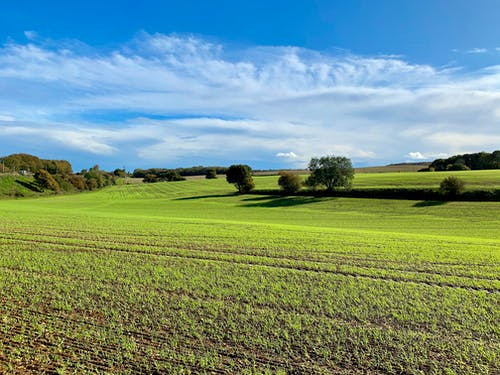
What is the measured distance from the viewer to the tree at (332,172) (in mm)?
58062

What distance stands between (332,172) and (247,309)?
53.6 meters

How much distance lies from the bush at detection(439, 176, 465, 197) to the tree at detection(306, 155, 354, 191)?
15.5m

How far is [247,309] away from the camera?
23.8 ft

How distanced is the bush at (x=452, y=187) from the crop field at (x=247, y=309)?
40.0 m

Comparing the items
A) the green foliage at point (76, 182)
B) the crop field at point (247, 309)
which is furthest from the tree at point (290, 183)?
the green foliage at point (76, 182)

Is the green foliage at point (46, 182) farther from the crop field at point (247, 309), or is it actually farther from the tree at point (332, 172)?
the crop field at point (247, 309)

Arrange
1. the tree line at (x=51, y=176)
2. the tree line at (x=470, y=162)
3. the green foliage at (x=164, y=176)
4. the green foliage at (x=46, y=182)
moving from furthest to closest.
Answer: the green foliage at (x=164, y=176) < the tree line at (x=470, y=162) < the tree line at (x=51, y=176) < the green foliage at (x=46, y=182)

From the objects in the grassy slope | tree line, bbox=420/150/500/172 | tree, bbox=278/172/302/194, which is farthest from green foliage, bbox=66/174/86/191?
tree line, bbox=420/150/500/172

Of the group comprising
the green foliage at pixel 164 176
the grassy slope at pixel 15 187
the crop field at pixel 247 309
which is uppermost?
the green foliage at pixel 164 176

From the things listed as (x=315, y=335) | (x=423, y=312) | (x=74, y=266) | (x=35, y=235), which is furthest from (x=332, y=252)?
(x=35, y=235)

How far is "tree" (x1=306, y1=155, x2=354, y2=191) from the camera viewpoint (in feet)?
190

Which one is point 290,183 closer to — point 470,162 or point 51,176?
point 51,176

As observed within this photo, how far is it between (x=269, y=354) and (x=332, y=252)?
7556 millimetres

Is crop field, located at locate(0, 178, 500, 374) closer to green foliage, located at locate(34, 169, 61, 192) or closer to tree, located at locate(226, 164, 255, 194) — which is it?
tree, located at locate(226, 164, 255, 194)
